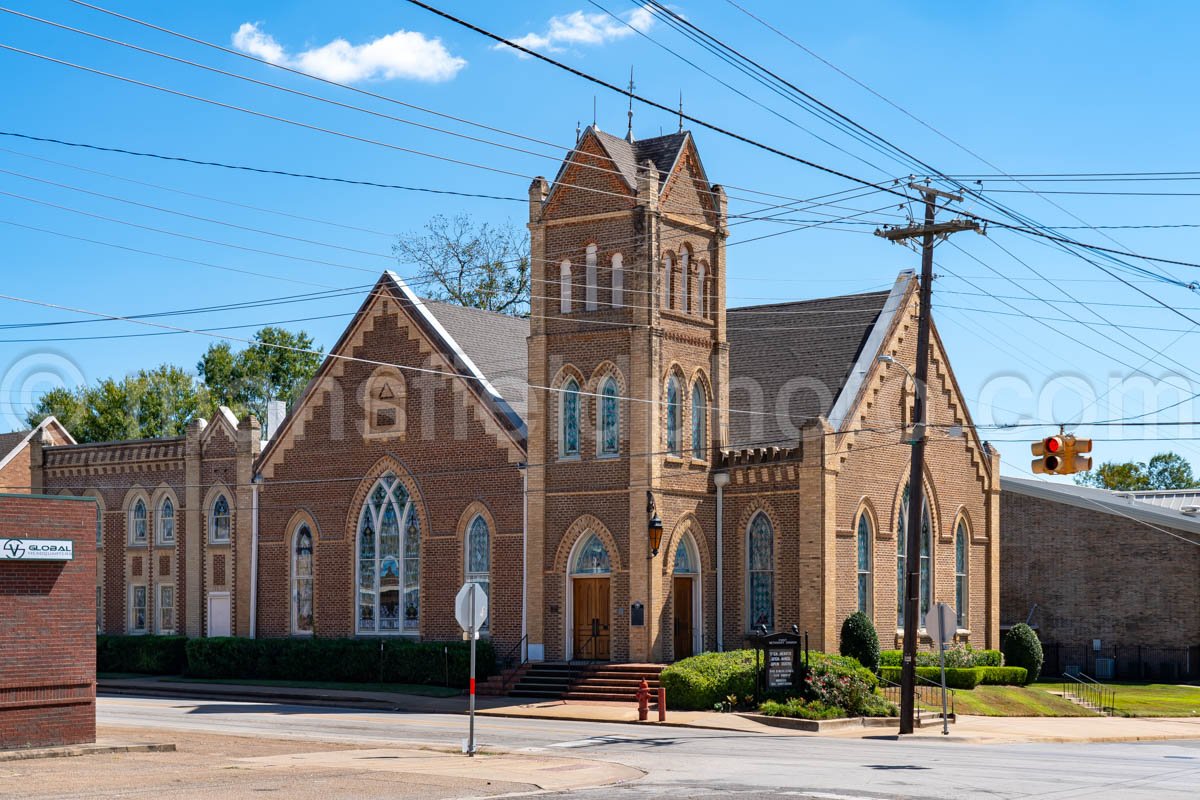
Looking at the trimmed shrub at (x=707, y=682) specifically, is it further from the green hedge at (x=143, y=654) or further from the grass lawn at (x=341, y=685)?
the green hedge at (x=143, y=654)

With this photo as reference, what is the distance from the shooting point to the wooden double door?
3794cm

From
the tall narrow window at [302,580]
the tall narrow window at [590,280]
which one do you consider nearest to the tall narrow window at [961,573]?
the tall narrow window at [590,280]

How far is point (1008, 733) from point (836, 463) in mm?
9182

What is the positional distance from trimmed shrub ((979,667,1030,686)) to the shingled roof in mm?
8259

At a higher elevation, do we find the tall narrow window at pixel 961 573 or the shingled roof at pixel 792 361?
the shingled roof at pixel 792 361

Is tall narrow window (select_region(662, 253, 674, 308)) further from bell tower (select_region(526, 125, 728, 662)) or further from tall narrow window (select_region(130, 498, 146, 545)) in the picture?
tall narrow window (select_region(130, 498, 146, 545))

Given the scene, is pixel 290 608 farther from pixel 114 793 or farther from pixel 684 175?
pixel 114 793

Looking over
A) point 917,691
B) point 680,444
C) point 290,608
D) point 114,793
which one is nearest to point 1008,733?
point 917,691

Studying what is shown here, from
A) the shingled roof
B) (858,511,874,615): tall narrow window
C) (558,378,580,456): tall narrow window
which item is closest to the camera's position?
(558,378,580,456): tall narrow window

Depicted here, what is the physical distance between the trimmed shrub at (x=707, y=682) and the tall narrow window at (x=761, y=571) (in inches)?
156

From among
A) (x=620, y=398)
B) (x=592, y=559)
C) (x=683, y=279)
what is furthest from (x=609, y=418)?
(x=683, y=279)

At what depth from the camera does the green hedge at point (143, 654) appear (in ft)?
148

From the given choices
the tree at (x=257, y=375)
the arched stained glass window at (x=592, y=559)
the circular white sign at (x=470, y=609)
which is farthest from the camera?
the tree at (x=257, y=375)

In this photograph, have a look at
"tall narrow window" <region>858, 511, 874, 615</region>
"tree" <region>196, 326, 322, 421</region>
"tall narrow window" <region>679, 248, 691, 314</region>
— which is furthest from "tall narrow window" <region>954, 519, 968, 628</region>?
"tree" <region>196, 326, 322, 421</region>
